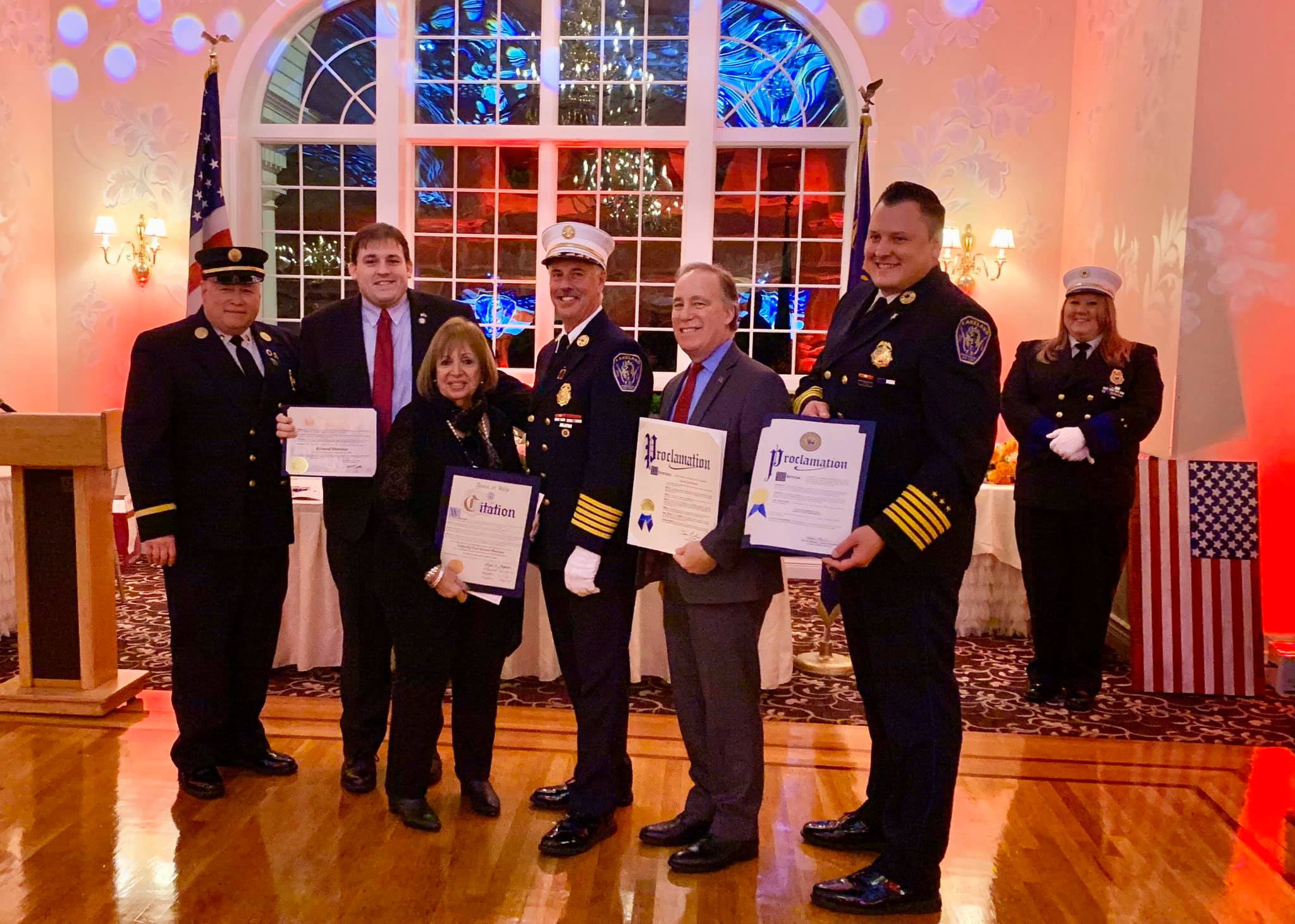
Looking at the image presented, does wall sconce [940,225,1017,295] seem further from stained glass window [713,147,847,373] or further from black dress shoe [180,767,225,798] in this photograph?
black dress shoe [180,767,225,798]

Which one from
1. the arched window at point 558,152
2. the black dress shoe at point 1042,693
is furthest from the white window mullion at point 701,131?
the black dress shoe at point 1042,693

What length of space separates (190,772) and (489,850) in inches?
38.3

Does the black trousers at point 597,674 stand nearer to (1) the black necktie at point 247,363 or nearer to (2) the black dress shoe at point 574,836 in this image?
(2) the black dress shoe at point 574,836

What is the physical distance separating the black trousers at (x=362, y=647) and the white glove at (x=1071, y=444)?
2.63m

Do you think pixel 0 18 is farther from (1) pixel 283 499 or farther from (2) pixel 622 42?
(1) pixel 283 499

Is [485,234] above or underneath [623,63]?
underneath

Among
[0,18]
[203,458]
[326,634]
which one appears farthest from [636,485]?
[0,18]

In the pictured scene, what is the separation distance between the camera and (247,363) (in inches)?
120

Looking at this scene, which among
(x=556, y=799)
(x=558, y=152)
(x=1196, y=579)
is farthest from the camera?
(x=558, y=152)

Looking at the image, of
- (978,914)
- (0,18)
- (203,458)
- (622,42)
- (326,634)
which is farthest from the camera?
(622,42)

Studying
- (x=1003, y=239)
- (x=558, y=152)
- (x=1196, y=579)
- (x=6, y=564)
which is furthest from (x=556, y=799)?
(x=558, y=152)

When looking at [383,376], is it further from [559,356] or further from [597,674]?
[597,674]

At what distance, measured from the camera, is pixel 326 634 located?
439cm

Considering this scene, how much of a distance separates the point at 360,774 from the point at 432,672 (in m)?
0.55
